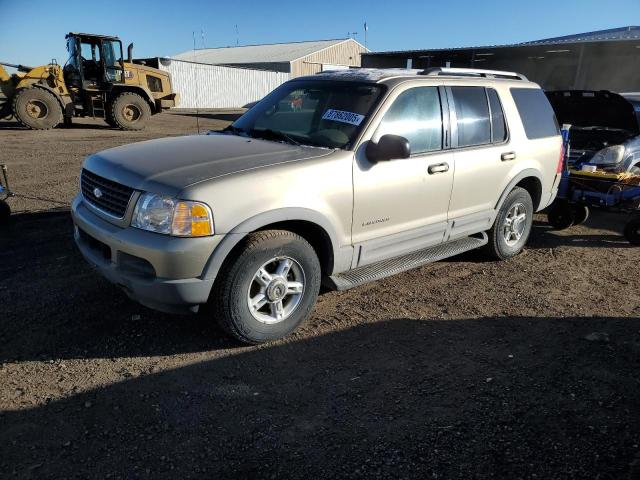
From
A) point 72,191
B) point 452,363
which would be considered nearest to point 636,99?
point 452,363

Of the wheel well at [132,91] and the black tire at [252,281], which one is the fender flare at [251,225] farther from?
the wheel well at [132,91]

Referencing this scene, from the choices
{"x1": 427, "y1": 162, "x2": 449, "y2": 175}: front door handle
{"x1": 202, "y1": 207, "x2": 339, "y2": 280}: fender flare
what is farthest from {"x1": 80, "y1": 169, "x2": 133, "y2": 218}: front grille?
{"x1": 427, "y1": 162, "x2": 449, "y2": 175}: front door handle

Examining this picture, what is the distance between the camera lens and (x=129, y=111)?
17.9 meters

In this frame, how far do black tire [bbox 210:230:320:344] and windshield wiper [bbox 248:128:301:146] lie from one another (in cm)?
93

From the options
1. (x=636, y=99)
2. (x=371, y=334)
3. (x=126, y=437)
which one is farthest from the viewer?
(x=636, y=99)

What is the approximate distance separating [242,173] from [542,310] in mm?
2802

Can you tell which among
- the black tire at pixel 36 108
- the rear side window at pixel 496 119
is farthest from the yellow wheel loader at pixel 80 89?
the rear side window at pixel 496 119

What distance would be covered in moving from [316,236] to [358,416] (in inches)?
55.2

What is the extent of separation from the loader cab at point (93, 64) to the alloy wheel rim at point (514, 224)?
15.4 metres

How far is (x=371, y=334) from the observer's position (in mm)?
3811

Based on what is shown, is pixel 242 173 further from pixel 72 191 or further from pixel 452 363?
pixel 72 191

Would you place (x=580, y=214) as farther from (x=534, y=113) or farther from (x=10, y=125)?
(x=10, y=125)

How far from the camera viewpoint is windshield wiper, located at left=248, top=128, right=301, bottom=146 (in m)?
4.06

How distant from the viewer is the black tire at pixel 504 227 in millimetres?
5246
